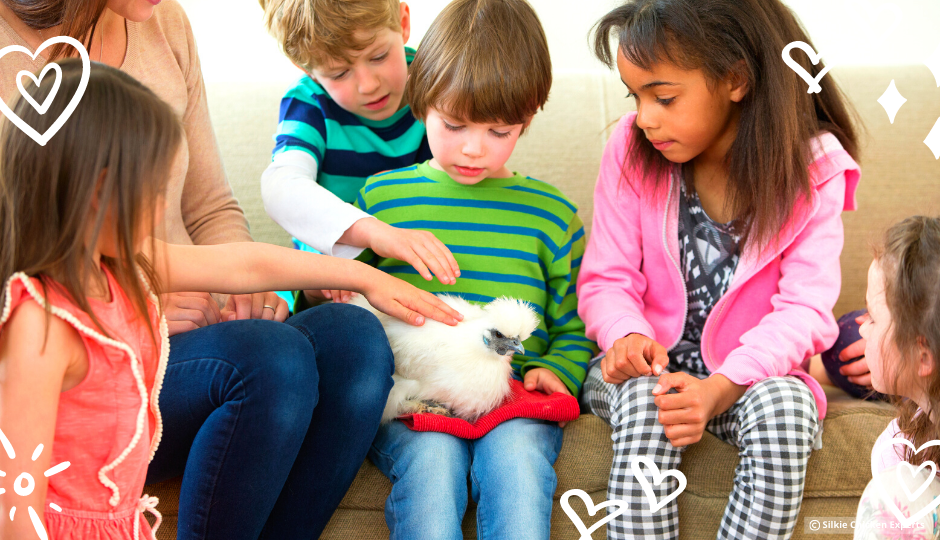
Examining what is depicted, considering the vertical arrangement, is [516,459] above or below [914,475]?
below

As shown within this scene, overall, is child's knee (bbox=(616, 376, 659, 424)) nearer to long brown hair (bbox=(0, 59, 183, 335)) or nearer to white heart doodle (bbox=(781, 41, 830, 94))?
white heart doodle (bbox=(781, 41, 830, 94))

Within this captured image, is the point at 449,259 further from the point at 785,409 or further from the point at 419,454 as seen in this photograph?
the point at 785,409

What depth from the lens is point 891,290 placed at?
39.6 inches

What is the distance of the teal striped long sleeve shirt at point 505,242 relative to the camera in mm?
1442

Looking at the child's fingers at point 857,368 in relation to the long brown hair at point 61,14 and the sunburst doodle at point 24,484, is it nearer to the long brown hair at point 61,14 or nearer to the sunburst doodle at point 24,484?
the sunburst doodle at point 24,484

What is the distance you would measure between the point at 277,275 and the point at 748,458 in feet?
2.60

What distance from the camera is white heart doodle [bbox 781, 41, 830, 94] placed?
4.36ft

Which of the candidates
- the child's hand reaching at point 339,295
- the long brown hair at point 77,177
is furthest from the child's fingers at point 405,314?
the long brown hair at point 77,177

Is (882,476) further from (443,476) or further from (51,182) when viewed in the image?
(51,182)

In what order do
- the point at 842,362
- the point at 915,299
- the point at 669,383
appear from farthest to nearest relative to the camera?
the point at 842,362 < the point at 669,383 < the point at 915,299

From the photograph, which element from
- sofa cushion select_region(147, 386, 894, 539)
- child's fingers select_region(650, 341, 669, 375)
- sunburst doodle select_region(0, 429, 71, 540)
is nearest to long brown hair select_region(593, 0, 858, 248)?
child's fingers select_region(650, 341, 669, 375)

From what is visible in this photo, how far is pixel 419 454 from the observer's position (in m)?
1.16

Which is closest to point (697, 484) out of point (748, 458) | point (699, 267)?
point (748, 458)

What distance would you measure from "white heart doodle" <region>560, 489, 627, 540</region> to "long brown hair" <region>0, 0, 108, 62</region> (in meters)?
1.07
